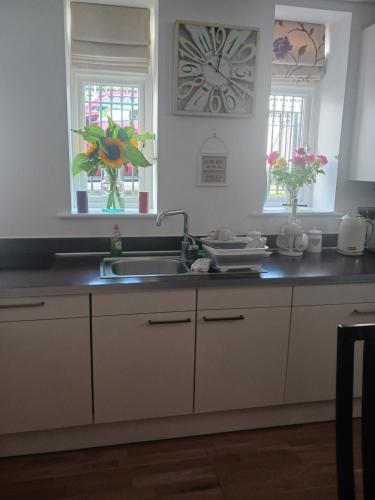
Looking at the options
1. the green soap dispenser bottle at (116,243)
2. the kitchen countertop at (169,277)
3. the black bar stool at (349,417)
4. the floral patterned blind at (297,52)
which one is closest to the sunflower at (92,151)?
the green soap dispenser bottle at (116,243)

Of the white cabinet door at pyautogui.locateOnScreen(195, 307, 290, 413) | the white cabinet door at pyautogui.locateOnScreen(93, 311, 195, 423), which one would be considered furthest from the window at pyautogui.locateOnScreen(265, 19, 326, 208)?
the white cabinet door at pyautogui.locateOnScreen(93, 311, 195, 423)

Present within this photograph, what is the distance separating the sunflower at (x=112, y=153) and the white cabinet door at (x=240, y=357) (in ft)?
3.29

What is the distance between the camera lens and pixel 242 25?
2.30 metres

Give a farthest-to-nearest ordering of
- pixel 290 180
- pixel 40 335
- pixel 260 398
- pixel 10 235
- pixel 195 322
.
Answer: pixel 290 180
pixel 10 235
pixel 260 398
pixel 195 322
pixel 40 335

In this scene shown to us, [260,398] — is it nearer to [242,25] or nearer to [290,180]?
[290,180]

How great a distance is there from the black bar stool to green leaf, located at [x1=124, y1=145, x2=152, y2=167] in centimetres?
171

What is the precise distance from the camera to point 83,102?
2.45 meters

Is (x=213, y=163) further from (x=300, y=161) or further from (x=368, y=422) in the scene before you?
(x=368, y=422)


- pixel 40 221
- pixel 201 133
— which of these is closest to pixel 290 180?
pixel 201 133

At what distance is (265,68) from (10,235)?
68.4 inches

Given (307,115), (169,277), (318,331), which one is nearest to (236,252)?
(169,277)

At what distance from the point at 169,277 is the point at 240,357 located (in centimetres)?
55

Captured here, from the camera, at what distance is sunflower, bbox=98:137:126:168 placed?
231cm

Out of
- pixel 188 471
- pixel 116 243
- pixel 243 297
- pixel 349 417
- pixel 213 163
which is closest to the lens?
pixel 349 417
